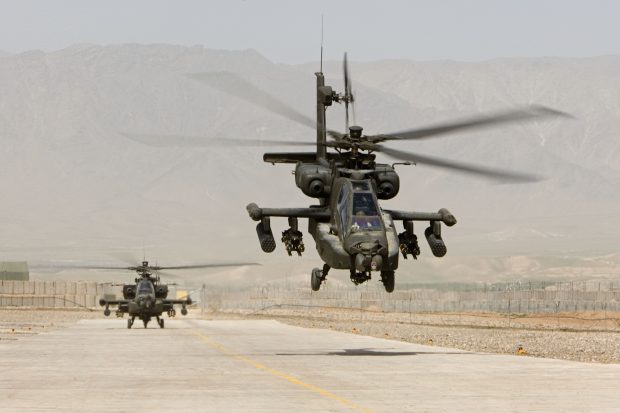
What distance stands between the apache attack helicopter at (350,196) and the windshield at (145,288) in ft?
103

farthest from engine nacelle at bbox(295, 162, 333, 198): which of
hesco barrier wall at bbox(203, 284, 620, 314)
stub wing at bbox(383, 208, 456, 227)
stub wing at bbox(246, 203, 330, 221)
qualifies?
hesco barrier wall at bbox(203, 284, 620, 314)

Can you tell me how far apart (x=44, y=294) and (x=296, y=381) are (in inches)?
4706

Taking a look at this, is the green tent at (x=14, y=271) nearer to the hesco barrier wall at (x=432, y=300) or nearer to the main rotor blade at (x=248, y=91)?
the hesco barrier wall at (x=432, y=300)

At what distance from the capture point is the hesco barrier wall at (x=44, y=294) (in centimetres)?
13938

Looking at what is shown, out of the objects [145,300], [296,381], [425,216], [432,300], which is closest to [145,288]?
[145,300]

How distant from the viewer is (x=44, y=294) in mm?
143000

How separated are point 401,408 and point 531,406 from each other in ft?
7.02

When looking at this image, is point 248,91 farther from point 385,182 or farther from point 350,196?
point 385,182

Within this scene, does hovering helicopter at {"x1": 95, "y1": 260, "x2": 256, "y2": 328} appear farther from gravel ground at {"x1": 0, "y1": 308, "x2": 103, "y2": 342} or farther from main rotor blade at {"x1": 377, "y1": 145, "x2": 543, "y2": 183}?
main rotor blade at {"x1": 377, "y1": 145, "x2": 543, "y2": 183}

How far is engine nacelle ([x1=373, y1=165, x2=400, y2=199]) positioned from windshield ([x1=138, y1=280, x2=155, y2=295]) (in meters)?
34.1

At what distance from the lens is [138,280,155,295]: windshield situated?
69000 millimetres

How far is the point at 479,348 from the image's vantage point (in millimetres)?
46844

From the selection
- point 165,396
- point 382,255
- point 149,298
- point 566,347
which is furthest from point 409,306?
point 165,396

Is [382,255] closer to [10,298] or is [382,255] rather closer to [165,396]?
[165,396]
